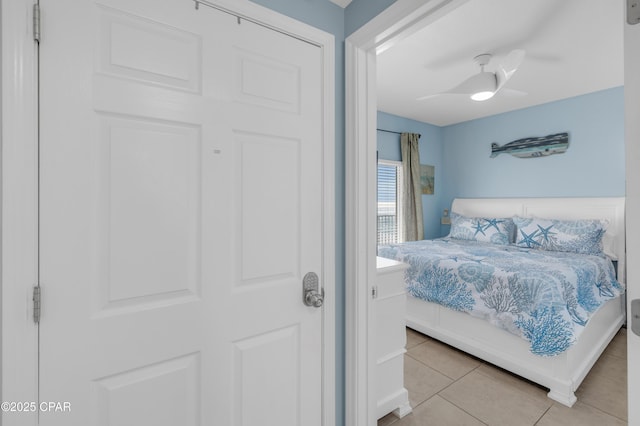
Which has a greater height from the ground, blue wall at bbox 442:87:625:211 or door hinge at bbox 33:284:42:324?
blue wall at bbox 442:87:625:211

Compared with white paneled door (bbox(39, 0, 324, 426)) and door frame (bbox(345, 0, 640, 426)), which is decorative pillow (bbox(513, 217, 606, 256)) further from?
white paneled door (bbox(39, 0, 324, 426))

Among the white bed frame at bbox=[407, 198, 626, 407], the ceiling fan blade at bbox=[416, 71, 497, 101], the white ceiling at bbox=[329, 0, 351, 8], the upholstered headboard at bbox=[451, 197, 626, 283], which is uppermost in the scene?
the ceiling fan blade at bbox=[416, 71, 497, 101]

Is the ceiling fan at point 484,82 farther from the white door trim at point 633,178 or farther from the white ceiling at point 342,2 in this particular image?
the white door trim at point 633,178

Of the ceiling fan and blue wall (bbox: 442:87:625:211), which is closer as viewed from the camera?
the ceiling fan

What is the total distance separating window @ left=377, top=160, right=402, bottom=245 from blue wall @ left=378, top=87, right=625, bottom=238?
215 mm

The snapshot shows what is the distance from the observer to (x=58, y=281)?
0.82 m

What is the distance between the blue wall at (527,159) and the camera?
332 centimetres

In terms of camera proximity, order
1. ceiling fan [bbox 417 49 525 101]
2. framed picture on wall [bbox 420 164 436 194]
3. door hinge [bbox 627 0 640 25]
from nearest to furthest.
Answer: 1. door hinge [bbox 627 0 640 25]
2. ceiling fan [bbox 417 49 525 101]
3. framed picture on wall [bbox 420 164 436 194]

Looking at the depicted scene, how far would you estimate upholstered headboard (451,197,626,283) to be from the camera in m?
3.16

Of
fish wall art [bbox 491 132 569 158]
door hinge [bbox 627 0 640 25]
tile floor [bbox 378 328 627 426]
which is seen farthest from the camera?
fish wall art [bbox 491 132 569 158]

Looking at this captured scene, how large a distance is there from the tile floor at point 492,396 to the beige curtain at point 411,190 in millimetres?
2124

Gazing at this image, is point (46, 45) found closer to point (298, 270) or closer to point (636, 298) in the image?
point (298, 270)

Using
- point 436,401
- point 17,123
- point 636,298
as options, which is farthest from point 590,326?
point 17,123

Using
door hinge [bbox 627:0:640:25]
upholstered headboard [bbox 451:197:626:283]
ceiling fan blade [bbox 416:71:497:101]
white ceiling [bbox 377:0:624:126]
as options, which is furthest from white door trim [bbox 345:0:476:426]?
upholstered headboard [bbox 451:197:626:283]
